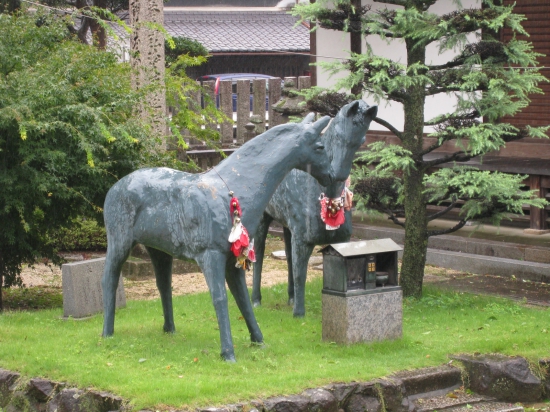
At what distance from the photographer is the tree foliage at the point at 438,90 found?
9164 millimetres

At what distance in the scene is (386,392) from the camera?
684 cm

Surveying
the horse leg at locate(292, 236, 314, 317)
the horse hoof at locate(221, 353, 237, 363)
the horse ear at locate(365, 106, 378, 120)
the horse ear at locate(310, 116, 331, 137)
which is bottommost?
the horse hoof at locate(221, 353, 237, 363)

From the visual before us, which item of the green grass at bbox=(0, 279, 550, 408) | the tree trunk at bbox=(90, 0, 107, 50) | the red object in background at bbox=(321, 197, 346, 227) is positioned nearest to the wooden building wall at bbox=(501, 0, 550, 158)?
the green grass at bbox=(0, 279, 550, 408)

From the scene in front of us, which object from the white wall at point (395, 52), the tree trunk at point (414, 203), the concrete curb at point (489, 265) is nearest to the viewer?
the tree trunk at point (414, 203)

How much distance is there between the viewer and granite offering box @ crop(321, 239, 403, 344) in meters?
7.77

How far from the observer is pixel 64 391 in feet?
22.0

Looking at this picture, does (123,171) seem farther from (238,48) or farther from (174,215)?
(238,48)

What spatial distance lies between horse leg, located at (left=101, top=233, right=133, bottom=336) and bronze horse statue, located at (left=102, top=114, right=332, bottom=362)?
2 centimetres

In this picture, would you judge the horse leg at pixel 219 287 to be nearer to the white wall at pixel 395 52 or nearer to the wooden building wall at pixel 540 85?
the white wall at pixel 395 52

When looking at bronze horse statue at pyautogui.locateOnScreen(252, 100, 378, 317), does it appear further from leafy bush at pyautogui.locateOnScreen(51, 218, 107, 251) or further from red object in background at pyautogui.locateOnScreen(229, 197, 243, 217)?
leafy bush at pyautogui.locateOnScreen(51, 218, 107, 251)

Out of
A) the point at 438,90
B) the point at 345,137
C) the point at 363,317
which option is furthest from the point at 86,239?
the point at 363,317

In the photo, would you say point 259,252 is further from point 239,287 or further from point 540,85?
point 540,85

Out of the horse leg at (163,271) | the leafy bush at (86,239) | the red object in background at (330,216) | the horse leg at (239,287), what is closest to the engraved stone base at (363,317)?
the horse leg at (239,287)

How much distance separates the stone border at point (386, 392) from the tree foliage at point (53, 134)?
8.13 ft
